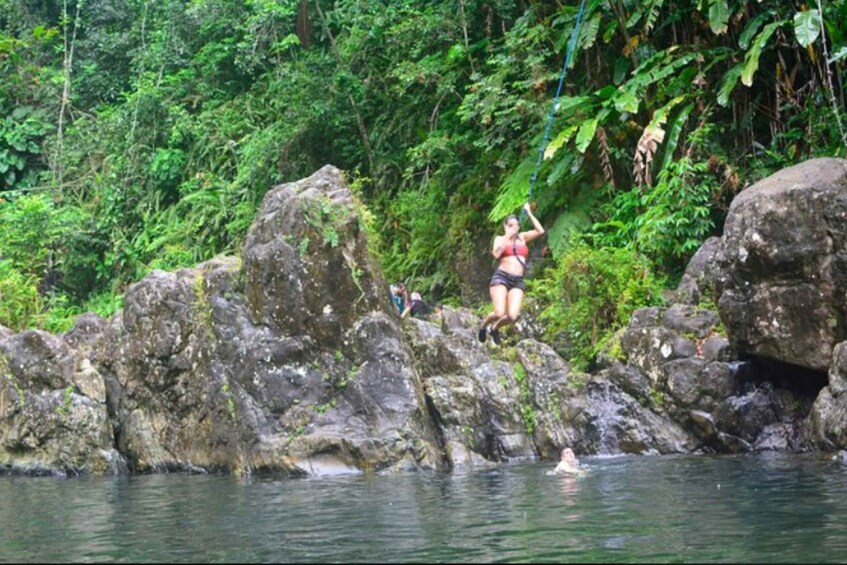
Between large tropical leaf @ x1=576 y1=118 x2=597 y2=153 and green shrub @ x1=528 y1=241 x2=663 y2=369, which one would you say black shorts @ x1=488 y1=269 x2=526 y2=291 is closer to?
green shrub @ x1=528 y1=241 x2=663 y2=369

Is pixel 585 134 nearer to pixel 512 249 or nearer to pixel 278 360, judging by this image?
pixel 512 249

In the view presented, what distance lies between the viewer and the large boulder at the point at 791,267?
584 inches

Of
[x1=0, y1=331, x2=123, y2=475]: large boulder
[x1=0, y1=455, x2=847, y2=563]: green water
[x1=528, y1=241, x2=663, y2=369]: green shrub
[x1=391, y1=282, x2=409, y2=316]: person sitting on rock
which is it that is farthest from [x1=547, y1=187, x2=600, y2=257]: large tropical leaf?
[x1=0, y1=331, x2=123, y2=475]: large boulder

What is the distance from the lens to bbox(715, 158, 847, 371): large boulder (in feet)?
48.6

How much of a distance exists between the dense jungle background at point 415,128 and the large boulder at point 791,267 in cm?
274

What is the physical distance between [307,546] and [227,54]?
883 inches

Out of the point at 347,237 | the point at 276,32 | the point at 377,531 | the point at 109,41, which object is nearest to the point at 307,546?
the point at 377,531

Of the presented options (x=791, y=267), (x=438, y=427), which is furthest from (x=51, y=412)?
(x=791, y=267)

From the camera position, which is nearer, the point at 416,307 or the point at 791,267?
the point at 791,267

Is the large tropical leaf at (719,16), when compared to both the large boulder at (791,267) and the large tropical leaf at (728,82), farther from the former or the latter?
the large boulder at (791,267)

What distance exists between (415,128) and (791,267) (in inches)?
499

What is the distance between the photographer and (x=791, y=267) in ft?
49.6

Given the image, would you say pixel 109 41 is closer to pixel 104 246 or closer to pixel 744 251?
pixel 104 246

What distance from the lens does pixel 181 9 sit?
31188 mm
